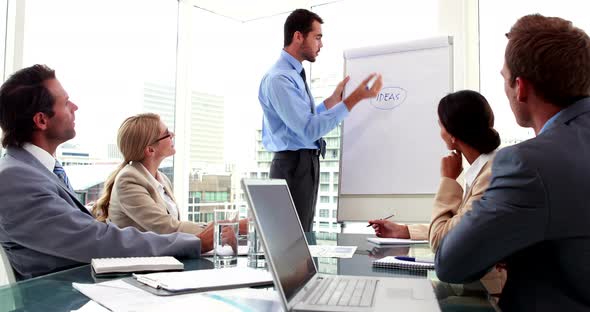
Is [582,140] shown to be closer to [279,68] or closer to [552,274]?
[552,274]

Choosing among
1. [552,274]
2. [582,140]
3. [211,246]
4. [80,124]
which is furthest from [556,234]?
[80,124]

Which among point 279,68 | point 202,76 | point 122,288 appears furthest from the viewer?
point 202,76

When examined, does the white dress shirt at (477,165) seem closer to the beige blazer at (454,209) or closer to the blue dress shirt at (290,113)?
the beige blazer at (454,209)

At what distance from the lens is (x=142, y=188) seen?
192 centimetres

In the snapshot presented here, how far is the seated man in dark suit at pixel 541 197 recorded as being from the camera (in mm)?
868

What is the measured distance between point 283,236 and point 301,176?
168cm

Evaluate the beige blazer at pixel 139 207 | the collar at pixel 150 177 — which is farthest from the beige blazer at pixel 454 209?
the collar at pixel 150 177

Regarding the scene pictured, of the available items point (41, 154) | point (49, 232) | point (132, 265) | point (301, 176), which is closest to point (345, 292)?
point (132, 265)

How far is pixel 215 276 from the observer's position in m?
1.09

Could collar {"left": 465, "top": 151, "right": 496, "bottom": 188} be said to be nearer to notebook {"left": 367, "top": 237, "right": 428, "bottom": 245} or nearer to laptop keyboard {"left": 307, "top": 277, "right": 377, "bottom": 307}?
notebook {"left": 367, "top": 237, "right": 428, "bottom": 245}

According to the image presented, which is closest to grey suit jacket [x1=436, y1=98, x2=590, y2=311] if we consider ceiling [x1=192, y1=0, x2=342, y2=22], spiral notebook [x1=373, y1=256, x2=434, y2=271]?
spiral notebook [x1=373, y1=256, x2=434, y2=271]

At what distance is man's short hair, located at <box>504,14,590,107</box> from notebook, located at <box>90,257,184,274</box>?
92 centimetres

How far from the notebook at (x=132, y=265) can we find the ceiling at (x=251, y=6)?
114 inches

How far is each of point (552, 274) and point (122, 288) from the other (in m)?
0.84
